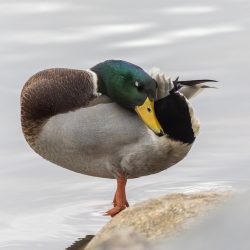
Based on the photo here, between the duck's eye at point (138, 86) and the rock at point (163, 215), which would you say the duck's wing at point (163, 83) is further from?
the rock at point (163, 215)

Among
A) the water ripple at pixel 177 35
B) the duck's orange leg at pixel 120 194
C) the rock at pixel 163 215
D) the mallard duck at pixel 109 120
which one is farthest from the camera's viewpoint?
the water ripple at pixel 177 35

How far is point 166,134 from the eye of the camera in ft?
18.3

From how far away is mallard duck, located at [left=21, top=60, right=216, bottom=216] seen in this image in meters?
5.45

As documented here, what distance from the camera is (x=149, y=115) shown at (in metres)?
5.47

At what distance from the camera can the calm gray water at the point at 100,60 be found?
573 cm

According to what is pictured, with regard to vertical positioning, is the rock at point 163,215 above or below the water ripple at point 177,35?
below

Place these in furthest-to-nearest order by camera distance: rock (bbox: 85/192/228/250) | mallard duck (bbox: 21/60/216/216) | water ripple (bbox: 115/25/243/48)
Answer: water ripple (bbox: 115/25/243/48)
mallard duck (bbox: 21/60/216/216)
rock (bbox: 85/192/228/250)

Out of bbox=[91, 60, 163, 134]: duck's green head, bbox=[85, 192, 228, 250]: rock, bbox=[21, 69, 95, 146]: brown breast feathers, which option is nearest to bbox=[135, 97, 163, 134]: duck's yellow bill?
bbox=[91, 60, 163, 134]: duck's green head

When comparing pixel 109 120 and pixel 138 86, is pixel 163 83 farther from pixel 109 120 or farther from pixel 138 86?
pixel 109 120

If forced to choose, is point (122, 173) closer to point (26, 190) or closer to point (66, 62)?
point (26, 190)

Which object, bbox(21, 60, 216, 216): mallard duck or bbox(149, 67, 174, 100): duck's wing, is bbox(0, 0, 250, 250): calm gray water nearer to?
bbox(21, 60, 216, 216): mallard duck

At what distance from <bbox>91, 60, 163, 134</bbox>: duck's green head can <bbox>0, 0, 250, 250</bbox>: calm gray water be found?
606mm

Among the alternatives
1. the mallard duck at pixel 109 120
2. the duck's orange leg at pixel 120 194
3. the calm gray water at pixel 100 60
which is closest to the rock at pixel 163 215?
the calm gray water at pixel 100 60

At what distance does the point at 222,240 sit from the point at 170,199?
1.70 metres
